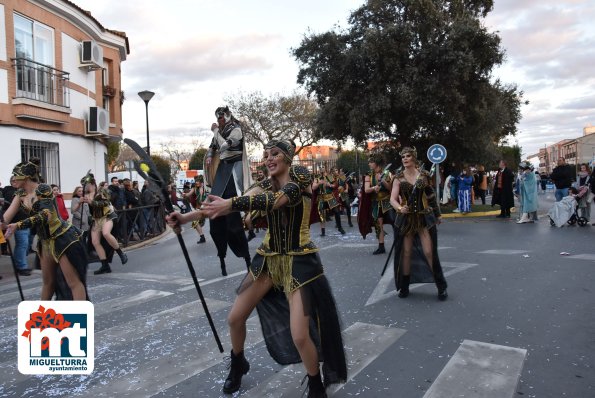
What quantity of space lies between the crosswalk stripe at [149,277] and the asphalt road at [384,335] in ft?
0.11

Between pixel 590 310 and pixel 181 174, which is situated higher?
pixel 181 174

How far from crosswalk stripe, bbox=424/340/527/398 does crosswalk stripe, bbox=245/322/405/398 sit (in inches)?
23.7

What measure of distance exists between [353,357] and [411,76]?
1600cm

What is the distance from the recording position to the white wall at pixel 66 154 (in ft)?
44.5

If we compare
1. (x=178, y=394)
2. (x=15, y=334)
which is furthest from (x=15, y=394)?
(x=15, y=334)

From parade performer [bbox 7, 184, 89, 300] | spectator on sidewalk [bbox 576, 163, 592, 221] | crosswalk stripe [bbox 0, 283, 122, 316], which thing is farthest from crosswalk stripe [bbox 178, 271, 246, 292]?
spectator on sidewalk [bbox 576, 163, 592, 221]

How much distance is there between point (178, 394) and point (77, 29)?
1771 cm

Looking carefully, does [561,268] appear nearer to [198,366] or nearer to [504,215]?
Answer: [198,366]

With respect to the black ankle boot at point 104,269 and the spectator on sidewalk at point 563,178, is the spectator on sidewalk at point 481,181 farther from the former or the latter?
the black ankle boot at point 104,269

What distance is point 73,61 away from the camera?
17375mm

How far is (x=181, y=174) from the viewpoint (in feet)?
139

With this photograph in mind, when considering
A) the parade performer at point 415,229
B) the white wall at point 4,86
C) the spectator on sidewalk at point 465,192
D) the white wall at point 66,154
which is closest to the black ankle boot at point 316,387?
the parade performer at point 415,229

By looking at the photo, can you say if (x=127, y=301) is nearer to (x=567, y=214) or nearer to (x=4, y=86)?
(x=4, y=86)

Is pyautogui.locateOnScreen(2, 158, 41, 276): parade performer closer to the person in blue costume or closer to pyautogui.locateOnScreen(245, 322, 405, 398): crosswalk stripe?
pyautogui.locateOnScreen(245, 322, 405, 398): crosswalk stripe
